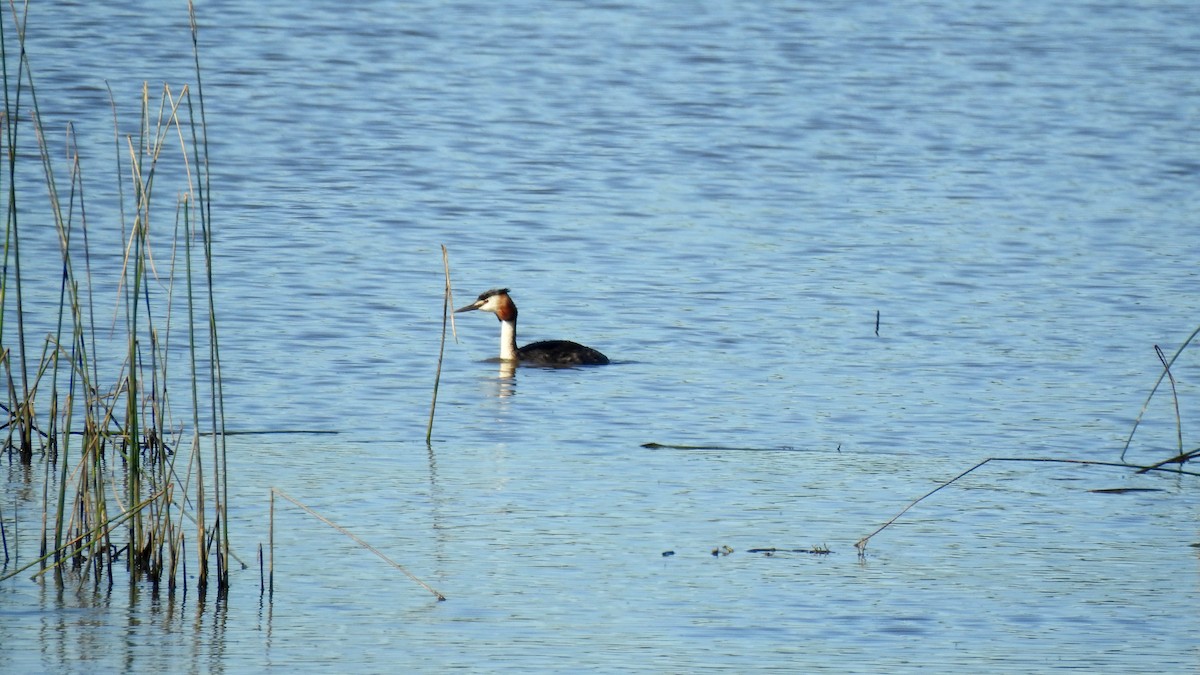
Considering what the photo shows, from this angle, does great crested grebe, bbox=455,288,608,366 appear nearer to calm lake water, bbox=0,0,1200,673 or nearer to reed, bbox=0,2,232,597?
calm lake water, bbox=0,0,1200,673

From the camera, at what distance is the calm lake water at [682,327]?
6.30 m

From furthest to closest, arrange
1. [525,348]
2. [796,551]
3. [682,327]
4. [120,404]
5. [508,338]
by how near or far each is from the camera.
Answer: [682,327] < [508,338] < [525,348] < [120,404] < [796,551]

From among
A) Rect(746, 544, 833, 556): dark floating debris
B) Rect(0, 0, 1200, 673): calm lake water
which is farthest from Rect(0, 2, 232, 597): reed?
Rect(746, 544, 833, 556): dark floating debris

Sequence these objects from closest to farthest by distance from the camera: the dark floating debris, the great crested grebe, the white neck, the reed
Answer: the reed, the dark floating debris, the great crested grebe, the white neck

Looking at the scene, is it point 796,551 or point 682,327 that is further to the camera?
point 682,327

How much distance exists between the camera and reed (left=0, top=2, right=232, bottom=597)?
6.21 m

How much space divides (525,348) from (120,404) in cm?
307

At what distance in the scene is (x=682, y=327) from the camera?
12297mm

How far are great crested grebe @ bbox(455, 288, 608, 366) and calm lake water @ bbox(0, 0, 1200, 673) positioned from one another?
0.85 ft

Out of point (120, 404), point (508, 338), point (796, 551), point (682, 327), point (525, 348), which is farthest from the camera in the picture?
point (682, 327)

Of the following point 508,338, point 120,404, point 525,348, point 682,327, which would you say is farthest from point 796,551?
point 682,327

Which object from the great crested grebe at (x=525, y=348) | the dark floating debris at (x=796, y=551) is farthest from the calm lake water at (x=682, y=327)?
the great crested grebe at (x=525, y=348)

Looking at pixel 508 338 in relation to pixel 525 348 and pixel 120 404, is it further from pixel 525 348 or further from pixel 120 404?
pixel 120 404

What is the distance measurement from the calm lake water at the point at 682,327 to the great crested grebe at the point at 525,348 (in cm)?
26
